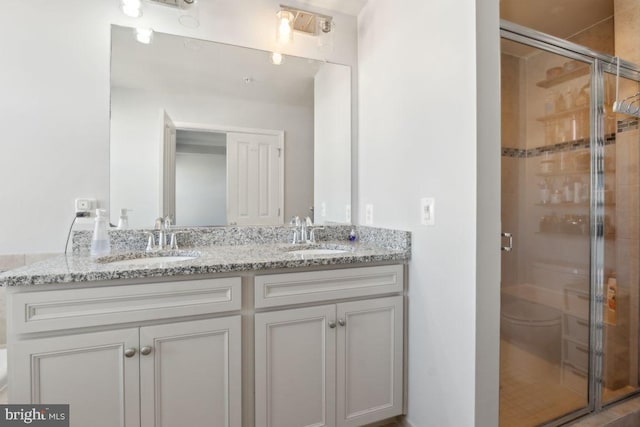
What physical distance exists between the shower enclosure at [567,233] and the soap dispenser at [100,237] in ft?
7.00

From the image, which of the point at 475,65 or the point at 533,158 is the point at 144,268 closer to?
the point at 475,65

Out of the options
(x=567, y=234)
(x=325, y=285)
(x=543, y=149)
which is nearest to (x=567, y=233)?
(x=567, y=234)

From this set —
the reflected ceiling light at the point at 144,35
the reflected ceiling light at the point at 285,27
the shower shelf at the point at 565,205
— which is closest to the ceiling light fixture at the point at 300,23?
the reflected ceiling light at the point at 285,27

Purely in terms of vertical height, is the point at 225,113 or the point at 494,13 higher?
the point at 494,13

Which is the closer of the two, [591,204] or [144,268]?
[144,268]

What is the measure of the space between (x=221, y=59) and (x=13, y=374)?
1.73m

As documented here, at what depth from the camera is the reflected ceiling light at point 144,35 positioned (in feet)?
5.32

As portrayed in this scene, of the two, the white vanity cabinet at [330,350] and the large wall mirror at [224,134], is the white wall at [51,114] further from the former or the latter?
the white vanity cabinet at [330,350]

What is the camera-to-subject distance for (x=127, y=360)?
108cm

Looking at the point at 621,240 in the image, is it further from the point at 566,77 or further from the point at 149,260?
the point at 149,260

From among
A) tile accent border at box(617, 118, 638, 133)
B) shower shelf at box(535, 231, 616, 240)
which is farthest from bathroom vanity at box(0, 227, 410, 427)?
tile accent border at box(617, 118, 638, 133)

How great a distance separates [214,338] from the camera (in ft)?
3.91

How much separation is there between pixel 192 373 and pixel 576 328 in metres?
2.17

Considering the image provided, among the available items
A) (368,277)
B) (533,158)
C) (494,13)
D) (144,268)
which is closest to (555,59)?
(533,158)
